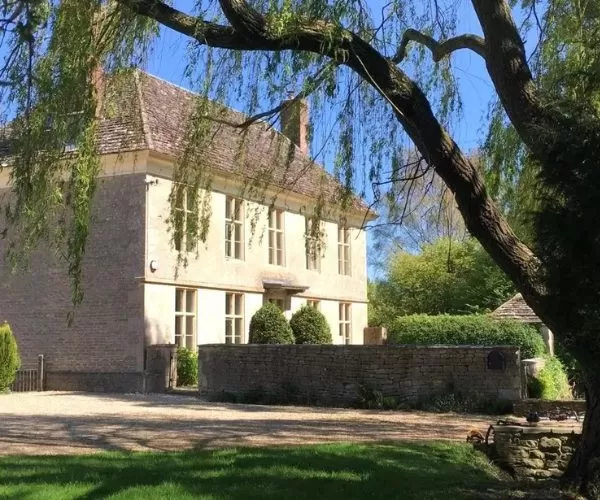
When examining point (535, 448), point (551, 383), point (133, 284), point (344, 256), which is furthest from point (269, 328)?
point (535, 448)

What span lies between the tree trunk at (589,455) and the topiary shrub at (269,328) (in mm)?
14842

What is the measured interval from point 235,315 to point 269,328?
10.8 feet

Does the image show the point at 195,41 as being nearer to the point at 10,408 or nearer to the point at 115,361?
the point at 10,408

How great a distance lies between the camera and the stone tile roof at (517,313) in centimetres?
2575

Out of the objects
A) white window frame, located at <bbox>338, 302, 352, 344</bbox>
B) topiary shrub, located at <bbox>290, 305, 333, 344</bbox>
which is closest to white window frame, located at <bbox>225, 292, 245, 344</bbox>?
topiary shrub, located at <bbox>290, 305, 333, 344</bbox>

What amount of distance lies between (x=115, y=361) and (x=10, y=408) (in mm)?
5515

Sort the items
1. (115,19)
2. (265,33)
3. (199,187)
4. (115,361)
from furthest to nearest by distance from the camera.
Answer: (115,361)
(199,187)
(115,19)
(265,33)

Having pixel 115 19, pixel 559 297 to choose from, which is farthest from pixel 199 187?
pixel 559 297

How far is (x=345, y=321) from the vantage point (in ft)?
106

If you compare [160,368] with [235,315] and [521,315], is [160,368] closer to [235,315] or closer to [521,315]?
[235,315]

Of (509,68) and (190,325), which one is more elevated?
(509,68)

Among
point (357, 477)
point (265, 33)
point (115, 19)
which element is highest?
point (115, 19)

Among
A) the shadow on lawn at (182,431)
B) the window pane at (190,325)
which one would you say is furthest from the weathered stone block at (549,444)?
the window pane at (190,325)

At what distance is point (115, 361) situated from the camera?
22375 mm
